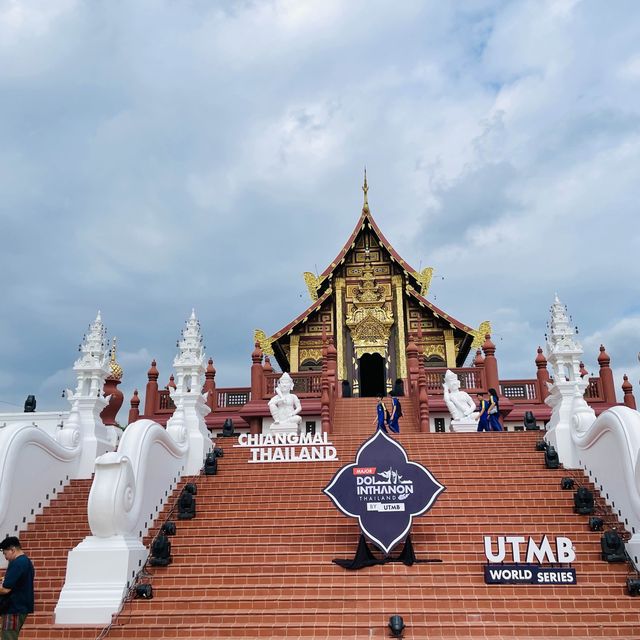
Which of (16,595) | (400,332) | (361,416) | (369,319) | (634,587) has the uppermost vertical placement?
(369,319)

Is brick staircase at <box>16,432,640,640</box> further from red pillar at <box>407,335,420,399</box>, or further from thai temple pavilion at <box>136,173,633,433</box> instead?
thai temple pavilion at <box>136,173,633,433</box>

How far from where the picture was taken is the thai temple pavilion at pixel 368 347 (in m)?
18.8

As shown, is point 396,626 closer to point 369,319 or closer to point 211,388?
point 211,388

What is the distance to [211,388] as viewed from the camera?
19.9m

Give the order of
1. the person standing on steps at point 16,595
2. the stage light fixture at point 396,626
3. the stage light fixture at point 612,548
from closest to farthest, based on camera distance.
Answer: the person standing on steps at point 16,595 < the stage light fixture at point 396,626 < the stage light fixture at point 612,548

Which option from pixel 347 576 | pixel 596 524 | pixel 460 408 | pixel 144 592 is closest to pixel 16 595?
pixel 144 592

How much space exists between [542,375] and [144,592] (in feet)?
48.6

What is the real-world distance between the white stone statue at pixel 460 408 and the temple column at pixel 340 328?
6899mm

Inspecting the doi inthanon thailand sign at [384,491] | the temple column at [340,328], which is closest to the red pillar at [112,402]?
the temple column at [340,328]

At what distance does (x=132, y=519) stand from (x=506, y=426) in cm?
1319

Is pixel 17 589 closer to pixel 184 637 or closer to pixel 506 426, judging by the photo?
pixel 184 637

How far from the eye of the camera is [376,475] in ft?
27.5

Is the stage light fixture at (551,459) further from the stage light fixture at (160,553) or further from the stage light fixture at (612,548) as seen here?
the stage light fixture at (160,553)

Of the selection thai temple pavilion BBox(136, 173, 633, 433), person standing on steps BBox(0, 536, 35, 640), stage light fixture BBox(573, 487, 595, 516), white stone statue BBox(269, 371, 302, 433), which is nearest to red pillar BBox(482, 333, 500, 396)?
thai temple pavilion BBox(136, 173, 633, 433)
